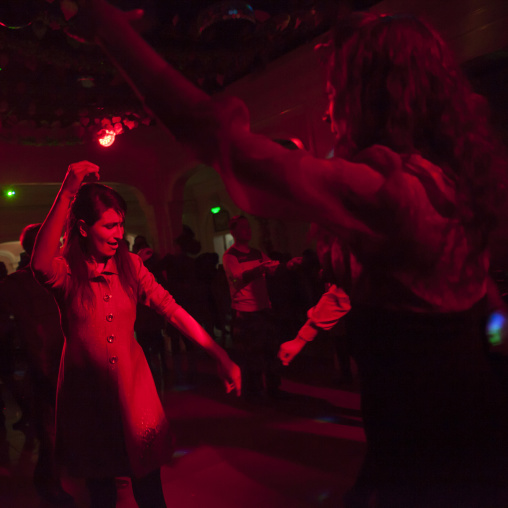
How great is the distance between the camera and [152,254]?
6.39m

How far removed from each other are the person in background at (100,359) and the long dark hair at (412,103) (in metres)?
1.25

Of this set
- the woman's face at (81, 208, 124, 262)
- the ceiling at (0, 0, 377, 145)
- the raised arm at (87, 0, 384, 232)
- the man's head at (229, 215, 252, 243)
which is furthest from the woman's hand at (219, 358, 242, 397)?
the man's head at (229, 215, 252, 243)

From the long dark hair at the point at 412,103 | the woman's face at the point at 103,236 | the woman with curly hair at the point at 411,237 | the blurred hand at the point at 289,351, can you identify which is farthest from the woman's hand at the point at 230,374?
the long dark hair at the point at 412,103

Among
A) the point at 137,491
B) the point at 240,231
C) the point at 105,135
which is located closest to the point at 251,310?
the point at 240,231

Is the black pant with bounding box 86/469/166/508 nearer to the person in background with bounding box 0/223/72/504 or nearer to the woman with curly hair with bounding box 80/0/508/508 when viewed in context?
the woman with curly hair with bounding box 80/0/508/508

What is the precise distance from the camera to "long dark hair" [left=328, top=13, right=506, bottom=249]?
0.88 m

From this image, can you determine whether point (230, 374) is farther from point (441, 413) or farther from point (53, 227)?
point (441, 413)

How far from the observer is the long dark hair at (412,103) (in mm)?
877

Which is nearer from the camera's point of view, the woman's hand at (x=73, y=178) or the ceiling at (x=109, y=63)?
the woman's hand at (x=73, y=178)

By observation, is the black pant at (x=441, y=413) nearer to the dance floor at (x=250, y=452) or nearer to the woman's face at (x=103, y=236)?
the woman's face at (x=103, y=236)

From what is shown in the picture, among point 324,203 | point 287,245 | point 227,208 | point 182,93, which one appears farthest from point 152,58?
point 227,208

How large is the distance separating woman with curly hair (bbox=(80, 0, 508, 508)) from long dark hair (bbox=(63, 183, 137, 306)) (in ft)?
4.39

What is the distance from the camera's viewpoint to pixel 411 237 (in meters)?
0.81

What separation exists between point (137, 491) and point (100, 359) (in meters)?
0.54
